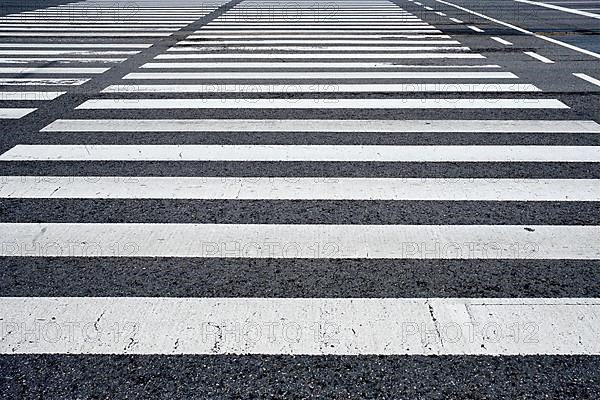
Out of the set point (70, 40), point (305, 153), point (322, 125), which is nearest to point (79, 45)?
point (70, 40)

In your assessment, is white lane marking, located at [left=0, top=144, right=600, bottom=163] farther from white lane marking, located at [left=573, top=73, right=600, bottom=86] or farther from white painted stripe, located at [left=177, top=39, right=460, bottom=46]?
white painted stripe, located at [left=177, top=39, right=460, bottom=46]

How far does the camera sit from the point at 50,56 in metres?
11.2

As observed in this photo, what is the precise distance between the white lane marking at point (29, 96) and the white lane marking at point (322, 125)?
130cm

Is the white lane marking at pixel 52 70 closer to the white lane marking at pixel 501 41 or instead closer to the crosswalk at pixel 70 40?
the crosswalk at pixel 70 40

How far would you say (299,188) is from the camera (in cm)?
495

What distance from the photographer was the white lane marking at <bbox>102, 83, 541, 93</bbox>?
838 centimetres

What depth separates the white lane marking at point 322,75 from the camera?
932 cm

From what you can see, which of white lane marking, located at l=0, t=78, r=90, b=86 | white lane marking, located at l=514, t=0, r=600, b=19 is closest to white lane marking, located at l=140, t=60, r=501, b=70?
white lane marking, located at l=0, t=78, r=90, b=86

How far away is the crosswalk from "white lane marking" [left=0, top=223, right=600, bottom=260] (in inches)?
142

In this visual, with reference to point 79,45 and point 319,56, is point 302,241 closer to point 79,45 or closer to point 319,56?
point 319,56

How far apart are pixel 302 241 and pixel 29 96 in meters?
5.52

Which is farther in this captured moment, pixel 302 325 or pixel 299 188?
pixel 299 188

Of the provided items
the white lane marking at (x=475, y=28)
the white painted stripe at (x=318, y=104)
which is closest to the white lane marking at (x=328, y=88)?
the white painted stripe at (x=318, y=104)

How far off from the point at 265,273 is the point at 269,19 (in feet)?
47.5
